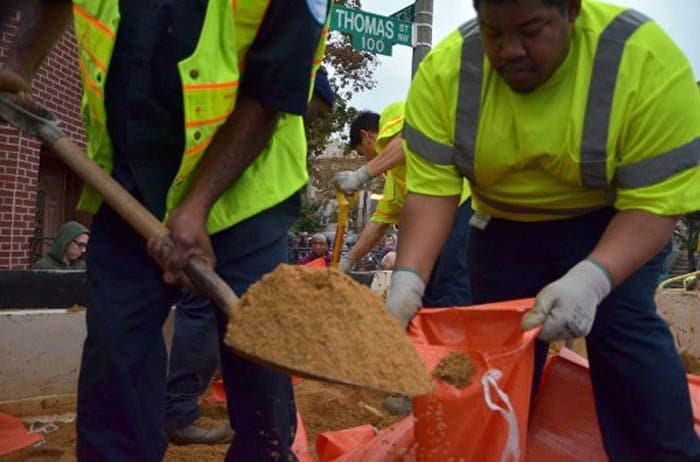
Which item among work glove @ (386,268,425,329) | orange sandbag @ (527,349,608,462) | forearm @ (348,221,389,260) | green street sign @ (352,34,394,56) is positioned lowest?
forearm @ (348,221,389,260)

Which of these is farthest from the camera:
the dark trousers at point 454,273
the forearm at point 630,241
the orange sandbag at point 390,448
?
the dark trousers at point 454,273

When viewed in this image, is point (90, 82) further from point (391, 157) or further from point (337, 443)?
point (391, 157)

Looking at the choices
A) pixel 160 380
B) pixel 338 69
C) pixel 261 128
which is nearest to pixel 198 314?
pixel 160 380

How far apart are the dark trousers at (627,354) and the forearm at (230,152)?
93cm

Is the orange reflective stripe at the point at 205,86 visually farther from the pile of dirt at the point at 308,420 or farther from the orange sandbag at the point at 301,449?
the pile of dirt at the point at 308,420

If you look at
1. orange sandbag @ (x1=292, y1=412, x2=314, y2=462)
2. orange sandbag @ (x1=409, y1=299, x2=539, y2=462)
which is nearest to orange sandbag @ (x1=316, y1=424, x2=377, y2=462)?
orange sandbag @ (x1=292, y1=412, x2=314, y2=462)

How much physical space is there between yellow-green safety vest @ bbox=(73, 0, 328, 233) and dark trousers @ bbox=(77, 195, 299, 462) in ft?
0.22

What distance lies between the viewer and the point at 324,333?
1709mm

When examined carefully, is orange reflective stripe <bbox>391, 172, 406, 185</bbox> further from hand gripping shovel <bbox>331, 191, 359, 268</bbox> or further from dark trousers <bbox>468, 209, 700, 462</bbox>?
dark trousers <bbox>468, 209, 700, 462</bbox>

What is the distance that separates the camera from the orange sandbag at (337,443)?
9.25 feet

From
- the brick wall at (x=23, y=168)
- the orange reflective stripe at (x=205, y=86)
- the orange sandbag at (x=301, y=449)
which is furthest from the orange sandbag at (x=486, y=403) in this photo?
the brick wall at (x=23, y=168)

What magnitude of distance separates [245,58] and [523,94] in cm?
76

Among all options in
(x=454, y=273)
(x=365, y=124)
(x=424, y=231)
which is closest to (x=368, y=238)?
(x=365, y=124)

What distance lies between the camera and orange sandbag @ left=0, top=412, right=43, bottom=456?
308 cm
